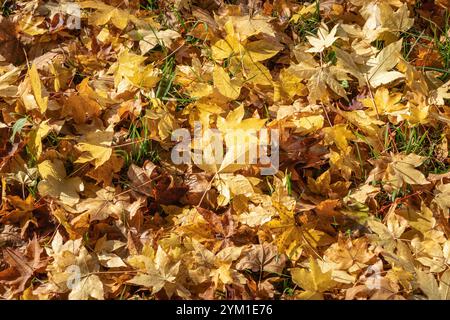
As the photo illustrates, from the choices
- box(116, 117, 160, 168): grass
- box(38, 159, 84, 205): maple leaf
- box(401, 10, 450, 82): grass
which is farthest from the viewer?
box(401, 10, 450, 82): grass

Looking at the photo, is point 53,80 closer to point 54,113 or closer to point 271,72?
point 54,113

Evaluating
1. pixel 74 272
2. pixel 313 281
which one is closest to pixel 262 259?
pixel 313 281

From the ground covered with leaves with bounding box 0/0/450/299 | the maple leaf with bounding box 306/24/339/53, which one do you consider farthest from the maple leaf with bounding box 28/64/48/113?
the maple leaf with bounding box 306/24/339/53

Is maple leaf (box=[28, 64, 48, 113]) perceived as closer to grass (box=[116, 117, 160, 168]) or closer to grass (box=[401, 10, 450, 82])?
grass (box=[116, 117, 160, 168])

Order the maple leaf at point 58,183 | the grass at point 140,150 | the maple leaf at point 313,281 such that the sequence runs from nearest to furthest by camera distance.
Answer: the maple leaf at point 313,281
the maple leaf at point 58,183
the grass at point 140,150

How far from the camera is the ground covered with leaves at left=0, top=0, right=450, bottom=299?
1571 millimetres

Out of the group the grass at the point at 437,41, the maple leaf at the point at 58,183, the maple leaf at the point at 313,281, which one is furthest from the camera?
the grass at the point at 437,41

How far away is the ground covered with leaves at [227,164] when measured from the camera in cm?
157

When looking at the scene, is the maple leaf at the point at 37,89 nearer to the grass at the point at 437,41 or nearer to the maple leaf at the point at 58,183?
the maple leaf at the point at 58,183

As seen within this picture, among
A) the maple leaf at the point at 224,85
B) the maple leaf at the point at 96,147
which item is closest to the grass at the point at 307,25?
the maple leaf at the point at 224,85

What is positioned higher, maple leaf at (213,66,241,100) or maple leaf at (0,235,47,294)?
maple leaf at (213,66,241,100)

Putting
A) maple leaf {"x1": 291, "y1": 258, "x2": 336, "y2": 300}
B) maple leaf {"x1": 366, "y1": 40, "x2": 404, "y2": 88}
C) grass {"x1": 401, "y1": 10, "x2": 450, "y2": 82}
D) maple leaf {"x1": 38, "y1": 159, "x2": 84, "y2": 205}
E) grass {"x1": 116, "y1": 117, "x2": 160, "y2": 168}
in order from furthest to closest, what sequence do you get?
grass {"x1": 401, "y1": 10, "x2": 450, "y2": 82}
maple leaf {"x1": 366, "y1": 40, "x2": 404, "y2": 88}
grass {"x1": 116, "y1": 117, "x2": 160, "y2": 168}
maple leaf {"x1": 38, "y1": 159, "x2": 84, "y2": 205}
maple leaf {"x1": 291, "y1": 258, "x2": 336, "y2": 300}
